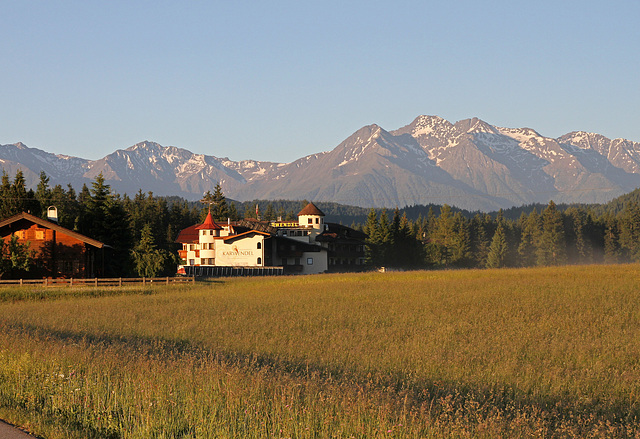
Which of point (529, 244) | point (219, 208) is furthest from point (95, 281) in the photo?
point (529, 244)

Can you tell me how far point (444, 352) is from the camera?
18.8 m

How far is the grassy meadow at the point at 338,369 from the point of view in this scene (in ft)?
33.6

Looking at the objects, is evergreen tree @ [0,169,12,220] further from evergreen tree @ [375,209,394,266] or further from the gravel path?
the gravel path

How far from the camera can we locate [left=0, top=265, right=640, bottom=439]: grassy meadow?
10250mm

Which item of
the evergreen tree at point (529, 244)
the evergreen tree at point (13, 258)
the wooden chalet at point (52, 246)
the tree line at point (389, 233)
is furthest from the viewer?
the evergreen tree at point (529, 244)

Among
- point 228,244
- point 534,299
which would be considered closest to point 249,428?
point 534,299

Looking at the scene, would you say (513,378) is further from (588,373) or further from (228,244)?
(228,244)

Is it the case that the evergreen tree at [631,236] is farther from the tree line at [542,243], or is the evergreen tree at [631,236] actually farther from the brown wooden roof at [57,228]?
the brown wooden roof at [57,228]

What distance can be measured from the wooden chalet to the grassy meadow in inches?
1015

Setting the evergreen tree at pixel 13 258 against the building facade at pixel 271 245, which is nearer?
the evergreen tree at pixel 13 258

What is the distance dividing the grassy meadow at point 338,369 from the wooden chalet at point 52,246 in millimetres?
25773

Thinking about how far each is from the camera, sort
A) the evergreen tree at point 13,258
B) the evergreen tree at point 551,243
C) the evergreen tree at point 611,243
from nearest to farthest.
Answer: the evergreen tree at point 13,258, the evergreen tree at point 551,243, the evergreen tree at point 611,243

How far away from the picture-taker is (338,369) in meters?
16.3

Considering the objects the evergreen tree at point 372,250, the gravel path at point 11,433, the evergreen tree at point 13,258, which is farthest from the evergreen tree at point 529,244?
the gravel path at point 11,433
